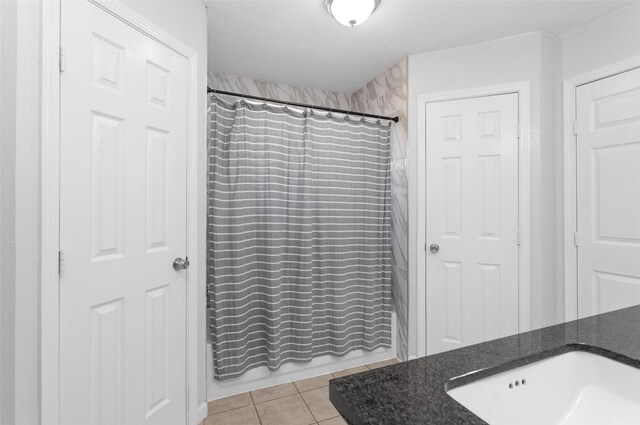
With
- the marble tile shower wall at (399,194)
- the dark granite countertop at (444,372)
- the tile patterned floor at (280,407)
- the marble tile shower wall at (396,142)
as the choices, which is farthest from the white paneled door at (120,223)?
the marble tile shower wall at (399,194)

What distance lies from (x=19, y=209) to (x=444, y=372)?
1361mm

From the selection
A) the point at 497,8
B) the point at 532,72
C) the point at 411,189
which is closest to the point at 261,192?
the point at 411,189

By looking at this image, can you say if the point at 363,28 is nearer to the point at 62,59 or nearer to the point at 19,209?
the point at 62,59

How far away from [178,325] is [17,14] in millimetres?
1406

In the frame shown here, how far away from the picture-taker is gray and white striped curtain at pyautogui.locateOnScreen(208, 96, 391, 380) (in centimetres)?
206

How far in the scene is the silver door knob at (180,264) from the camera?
64.5 inches

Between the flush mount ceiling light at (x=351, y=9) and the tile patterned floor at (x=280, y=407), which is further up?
the flush mount ceiling light at (x=351, y=9)

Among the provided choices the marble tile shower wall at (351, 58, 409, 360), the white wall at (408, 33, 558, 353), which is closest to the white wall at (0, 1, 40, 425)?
the marble tile shower wall at (351, 58, 409, 360)

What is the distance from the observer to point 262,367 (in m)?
2.21

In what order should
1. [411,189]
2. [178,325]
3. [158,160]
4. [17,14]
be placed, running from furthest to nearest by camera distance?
[411,189] → [178,325] → [158,160] → [17,14]

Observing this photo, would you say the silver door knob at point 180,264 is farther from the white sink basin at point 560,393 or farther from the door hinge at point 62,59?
the white sink basin at point 560,393

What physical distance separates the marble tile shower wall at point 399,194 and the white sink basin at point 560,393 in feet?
5.85

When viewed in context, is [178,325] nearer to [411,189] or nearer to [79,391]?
[79,391]

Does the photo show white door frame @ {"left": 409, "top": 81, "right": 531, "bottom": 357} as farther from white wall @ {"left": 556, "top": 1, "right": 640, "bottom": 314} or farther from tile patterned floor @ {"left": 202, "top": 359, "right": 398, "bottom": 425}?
tile patterned floor @ {"left": 202, "top": 359, "right": 398, "bottom": 425}
